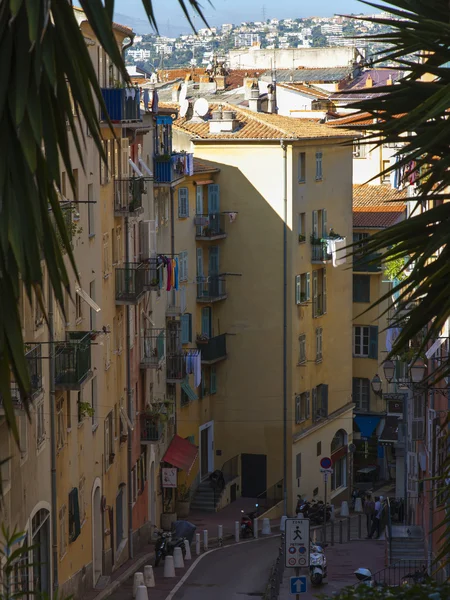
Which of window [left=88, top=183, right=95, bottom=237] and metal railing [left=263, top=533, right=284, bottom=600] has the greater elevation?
window [left=88, top=183, right=95, bottom=237]

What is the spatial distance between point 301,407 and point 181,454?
961cm

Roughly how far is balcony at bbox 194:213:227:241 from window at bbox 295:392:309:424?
25.8 ft

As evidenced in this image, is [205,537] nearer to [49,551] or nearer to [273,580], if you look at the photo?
[273,580]

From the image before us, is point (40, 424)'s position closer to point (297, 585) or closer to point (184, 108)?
point (297, 585)

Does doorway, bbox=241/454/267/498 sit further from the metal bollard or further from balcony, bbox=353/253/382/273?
the metal bollard

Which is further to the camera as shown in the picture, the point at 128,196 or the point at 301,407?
the point at 301,407

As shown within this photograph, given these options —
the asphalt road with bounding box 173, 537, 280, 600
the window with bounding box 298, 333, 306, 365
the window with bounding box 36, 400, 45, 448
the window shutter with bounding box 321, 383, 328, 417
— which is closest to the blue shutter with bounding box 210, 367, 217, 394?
the window with bounding box 298, 333, 306, 365

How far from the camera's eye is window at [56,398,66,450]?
1216 inches

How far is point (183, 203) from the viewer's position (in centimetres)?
5381

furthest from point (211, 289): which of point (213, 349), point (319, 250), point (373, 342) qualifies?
point (373, 342)

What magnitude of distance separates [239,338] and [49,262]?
52.1 m

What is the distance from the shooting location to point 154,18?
6.38 m

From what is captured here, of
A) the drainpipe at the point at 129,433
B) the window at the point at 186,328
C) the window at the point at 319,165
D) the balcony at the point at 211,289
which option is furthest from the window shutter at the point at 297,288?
the drainpipe at the point at 129,433

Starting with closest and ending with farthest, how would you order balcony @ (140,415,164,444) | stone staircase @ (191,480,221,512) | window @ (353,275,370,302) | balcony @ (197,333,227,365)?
balcony @ (140,415,164,444), stone staircase @ (191,480,221,512), balcony @ (197,333,227,365), window @ (353,275,370,302)
